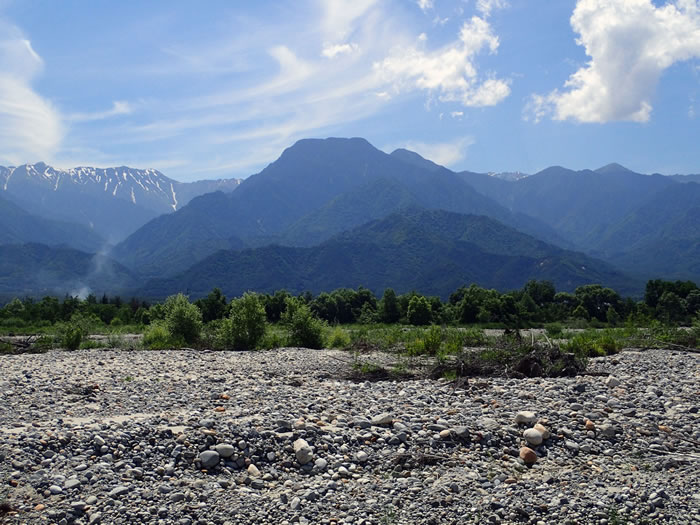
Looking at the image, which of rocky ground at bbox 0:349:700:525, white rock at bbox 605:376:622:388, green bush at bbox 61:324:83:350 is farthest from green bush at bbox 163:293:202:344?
white rock at bbox 605:376:622:388

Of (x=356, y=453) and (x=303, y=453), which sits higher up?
(x=303, y=453)

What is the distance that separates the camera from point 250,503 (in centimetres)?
704

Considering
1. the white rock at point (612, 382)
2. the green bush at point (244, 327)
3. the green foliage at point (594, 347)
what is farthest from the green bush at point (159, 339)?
the white rock at point (612, 382)

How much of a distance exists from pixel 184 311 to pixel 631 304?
43915mm

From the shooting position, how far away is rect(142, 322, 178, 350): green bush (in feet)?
82.5

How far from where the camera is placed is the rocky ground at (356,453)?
685 cm

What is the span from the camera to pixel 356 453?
28.0 ft

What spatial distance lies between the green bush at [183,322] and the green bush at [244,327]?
200cm

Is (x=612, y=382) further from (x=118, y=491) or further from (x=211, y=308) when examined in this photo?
(x=211, y=308)

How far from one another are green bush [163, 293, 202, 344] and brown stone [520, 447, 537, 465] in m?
21.2

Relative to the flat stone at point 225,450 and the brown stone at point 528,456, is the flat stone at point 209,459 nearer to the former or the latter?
the flat stone at point 225,450

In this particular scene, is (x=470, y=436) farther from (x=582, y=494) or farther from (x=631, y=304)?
(x=631, y=304)

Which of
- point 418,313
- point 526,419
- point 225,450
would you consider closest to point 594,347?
point 526,419

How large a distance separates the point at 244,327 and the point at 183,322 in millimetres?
3657
